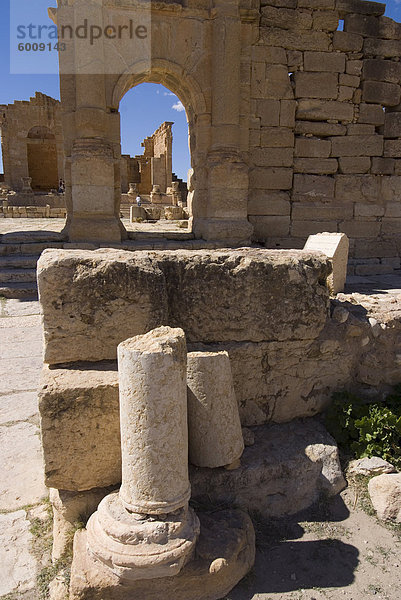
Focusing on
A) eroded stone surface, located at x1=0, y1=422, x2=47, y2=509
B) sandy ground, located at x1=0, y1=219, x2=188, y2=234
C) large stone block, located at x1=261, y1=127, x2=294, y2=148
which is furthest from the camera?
sandy ground, located at x1=0, y1=219, x2=188, y2=234

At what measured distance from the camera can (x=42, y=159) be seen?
27.7 metres

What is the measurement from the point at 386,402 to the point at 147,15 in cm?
788

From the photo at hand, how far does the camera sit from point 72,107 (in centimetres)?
812

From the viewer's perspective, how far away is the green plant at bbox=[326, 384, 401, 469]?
3.13 metres

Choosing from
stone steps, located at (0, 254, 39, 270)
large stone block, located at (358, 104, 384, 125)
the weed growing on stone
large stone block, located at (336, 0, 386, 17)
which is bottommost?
the weed growing on stone

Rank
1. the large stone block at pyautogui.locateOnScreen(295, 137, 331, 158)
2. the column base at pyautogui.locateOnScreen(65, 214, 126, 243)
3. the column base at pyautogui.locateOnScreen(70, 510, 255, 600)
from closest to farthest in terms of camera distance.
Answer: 1. the column base at pyautogui.locateOnScreen(70, 510, 255, 600)
2. the column base at pyautogui.locateOnScreen(65, 214, 126, 243)
3. the large stone block at pyautogui.locateOnScreen(295, 137, 331, 158)

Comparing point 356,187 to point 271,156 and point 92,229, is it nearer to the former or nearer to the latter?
point 271,156

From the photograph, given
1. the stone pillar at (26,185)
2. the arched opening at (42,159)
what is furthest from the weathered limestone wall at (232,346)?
the arched opening at (42,159)

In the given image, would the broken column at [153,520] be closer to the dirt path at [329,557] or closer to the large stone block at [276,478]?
the dirt path at [329,557]

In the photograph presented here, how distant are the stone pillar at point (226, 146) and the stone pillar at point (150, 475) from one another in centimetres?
637

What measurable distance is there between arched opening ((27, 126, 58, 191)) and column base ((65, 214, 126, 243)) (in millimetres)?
21874

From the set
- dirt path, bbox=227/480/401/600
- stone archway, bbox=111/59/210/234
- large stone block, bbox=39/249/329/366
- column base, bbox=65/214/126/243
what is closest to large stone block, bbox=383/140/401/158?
stone archway, bbox=111/59/210/234

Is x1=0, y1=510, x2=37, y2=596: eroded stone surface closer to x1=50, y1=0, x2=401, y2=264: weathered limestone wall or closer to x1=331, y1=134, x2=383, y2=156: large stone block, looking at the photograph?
x1=50, y1=0, x2=401, y2=264: weathered limestone wall

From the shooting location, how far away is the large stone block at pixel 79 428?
2.37 metres
